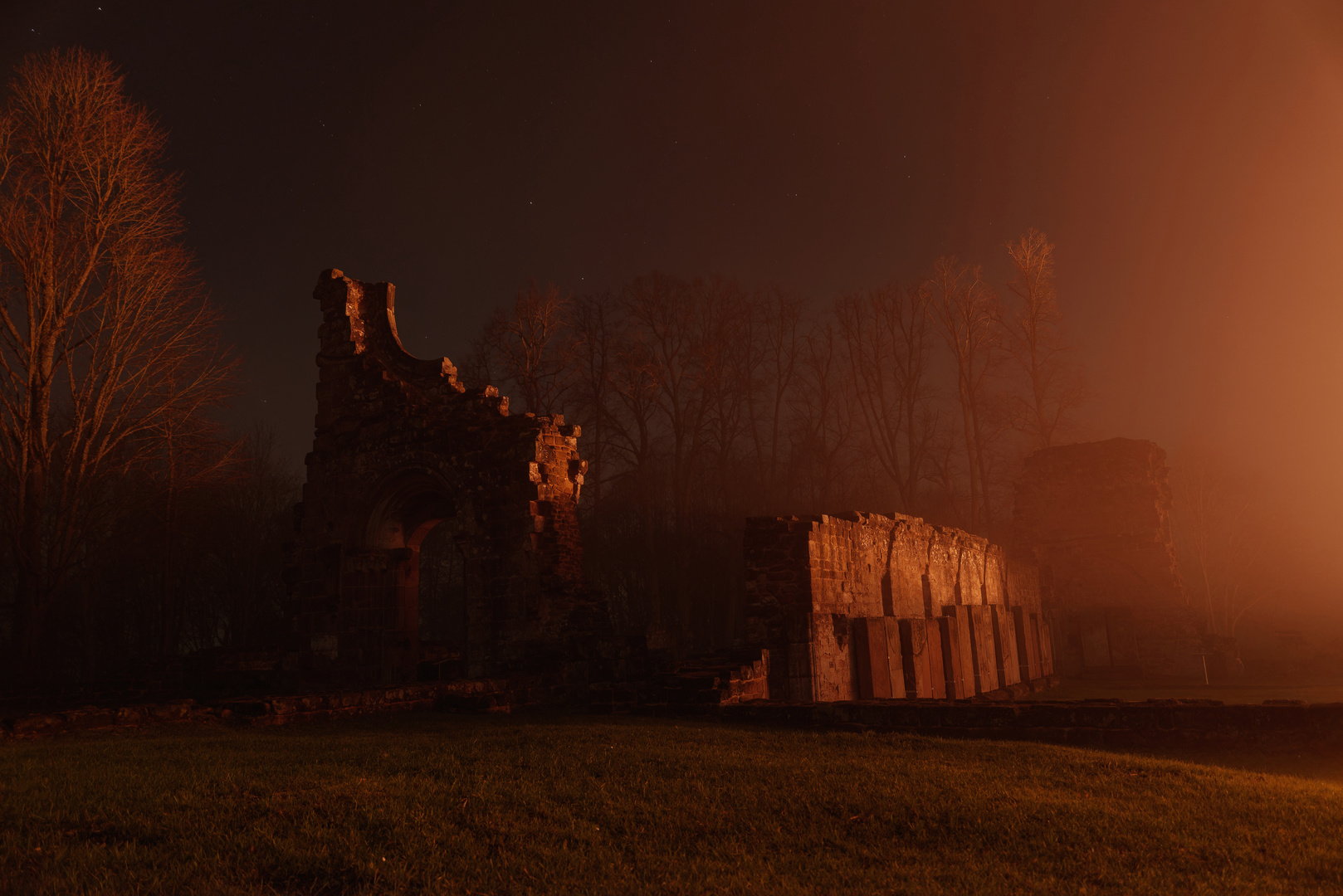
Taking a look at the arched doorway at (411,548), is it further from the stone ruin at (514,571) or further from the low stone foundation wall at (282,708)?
the low stone foundation wall at (282,708)

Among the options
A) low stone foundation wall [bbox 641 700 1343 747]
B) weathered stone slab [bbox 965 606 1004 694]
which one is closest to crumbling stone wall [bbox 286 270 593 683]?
low stone foundation wall [bbox 641 700 1343 747]

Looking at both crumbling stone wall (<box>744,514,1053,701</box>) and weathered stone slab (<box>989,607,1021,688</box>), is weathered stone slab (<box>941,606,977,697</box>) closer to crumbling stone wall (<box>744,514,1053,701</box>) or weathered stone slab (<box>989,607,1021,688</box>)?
crumbling stone wall (<box>744,514,1053,701</box>)

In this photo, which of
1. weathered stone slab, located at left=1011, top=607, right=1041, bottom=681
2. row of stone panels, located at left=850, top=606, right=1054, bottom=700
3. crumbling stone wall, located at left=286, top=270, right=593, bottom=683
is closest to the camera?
row of stone panels, located at left=850, top=606, right=1054, bottom=700

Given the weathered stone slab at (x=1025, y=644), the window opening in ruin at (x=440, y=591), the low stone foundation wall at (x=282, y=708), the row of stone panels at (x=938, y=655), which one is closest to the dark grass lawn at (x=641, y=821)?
the low stone foundation wall at (x=282, y=708)

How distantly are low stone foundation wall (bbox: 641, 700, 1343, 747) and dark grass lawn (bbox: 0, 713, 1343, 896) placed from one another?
1.00 m

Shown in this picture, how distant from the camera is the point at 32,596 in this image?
16.5 meters

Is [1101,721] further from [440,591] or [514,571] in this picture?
[440,591]

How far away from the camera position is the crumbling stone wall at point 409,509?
13648 millimetres

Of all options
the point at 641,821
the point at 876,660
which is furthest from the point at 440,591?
the point at 641,821

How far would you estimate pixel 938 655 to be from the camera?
48.9ft

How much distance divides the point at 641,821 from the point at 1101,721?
527 cm

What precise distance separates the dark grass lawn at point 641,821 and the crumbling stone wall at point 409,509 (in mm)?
6341

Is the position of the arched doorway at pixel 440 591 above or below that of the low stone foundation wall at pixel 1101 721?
above

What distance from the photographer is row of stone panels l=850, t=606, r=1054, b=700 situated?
13.3 meters
